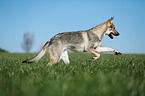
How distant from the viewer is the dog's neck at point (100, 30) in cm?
546

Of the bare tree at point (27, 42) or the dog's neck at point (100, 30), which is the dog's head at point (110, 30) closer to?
the dog's neck at point (100, 30)

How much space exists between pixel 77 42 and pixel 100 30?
127 centimetres

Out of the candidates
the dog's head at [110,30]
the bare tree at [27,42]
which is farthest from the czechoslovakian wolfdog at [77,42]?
the bare tree at [27,42]

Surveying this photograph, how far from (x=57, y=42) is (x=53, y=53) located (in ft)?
1.40

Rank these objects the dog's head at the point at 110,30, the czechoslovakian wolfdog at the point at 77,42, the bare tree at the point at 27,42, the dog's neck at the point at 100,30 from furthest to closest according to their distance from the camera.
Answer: the bare tree at the point at 27,42 → the dog's head at the point at 110,30 → the dog's neck at the point at 100,30 → the czechoslovakian wolfdog at the point at 77,42

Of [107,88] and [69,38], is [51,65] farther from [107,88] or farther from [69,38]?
[107,88]

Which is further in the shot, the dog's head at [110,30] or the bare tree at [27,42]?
the bare tree at [27,42]

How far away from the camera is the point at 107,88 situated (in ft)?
6.29

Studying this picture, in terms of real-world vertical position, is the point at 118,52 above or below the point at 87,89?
above

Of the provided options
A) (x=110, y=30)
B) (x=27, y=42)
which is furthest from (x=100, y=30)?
(x=27, y=42)

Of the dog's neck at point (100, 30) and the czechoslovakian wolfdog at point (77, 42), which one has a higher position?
the dog's neck at point (100, 30)

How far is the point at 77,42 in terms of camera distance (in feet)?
16.4

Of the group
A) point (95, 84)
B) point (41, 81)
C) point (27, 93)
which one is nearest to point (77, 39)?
point (41, 81)

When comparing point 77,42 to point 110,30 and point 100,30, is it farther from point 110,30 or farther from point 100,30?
point 110,30
